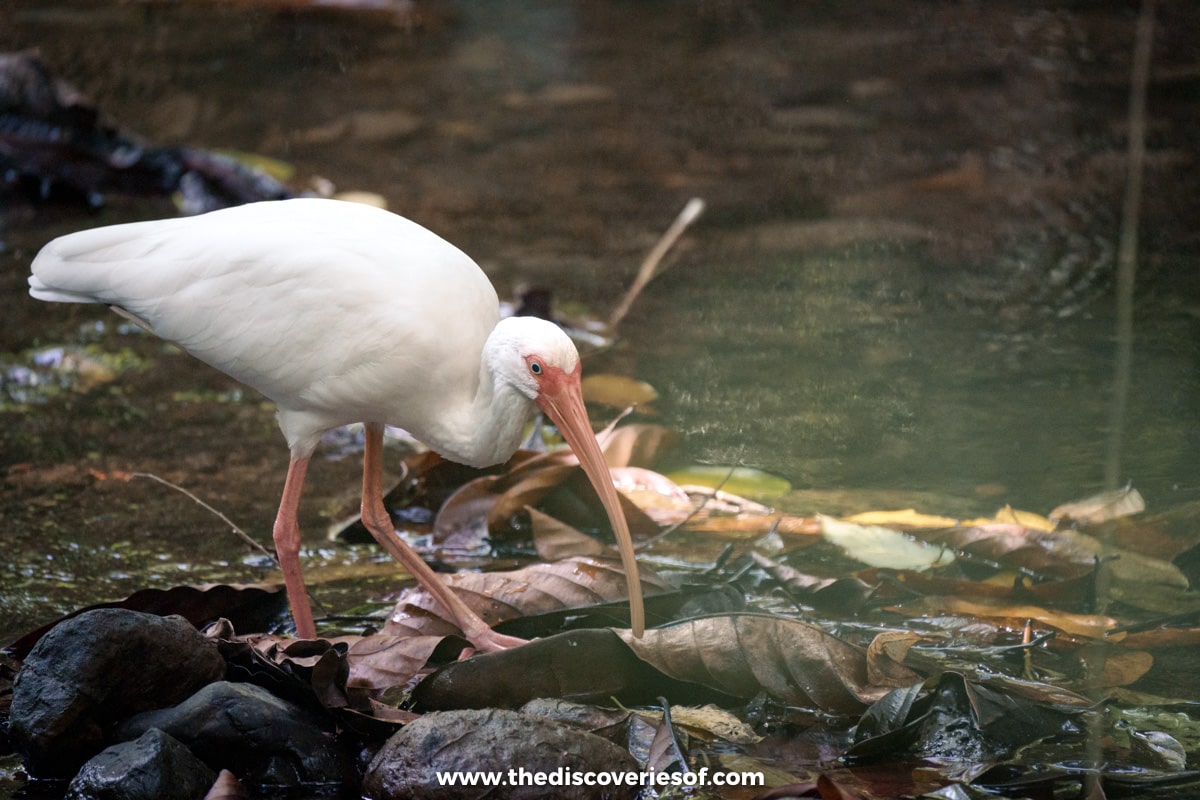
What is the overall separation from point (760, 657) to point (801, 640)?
9cm

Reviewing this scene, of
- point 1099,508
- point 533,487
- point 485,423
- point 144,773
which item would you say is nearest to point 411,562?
point 485,423

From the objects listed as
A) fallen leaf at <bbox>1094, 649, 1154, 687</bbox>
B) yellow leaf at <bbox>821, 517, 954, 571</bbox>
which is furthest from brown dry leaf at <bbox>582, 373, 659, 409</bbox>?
fallen leaf at <bbox>1094, 649, 1154, 687</bbox>

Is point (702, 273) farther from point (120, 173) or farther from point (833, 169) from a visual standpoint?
point (120, 173)

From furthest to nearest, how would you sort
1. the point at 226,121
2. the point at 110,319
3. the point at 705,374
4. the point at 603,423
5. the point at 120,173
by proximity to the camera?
the point at 226,121
the point at 120,173
the point at 110,319
the point at 705,374
the point at 603,423

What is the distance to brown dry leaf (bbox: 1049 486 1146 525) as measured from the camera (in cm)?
344

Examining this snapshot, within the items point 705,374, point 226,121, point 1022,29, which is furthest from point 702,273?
point 1022,29

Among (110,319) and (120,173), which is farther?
(120,173)

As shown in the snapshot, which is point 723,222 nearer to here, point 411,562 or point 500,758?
point 411,562

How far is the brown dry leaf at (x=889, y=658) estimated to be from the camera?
111 inches

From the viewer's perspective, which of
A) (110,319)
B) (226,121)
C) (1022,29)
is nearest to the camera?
(110,319)

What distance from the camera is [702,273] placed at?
6.00 m

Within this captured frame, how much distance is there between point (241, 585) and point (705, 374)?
2.14 metres

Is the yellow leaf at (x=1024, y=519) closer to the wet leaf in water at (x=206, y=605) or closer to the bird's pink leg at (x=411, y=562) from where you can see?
the bird's pink leg at (x=411, y=562)

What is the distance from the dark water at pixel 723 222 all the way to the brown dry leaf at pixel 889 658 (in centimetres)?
97
